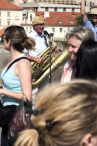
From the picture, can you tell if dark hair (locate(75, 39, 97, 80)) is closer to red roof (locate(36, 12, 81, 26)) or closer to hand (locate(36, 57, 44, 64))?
hand (locate(36, 57, 44, 64))

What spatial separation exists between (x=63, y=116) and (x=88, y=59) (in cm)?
122

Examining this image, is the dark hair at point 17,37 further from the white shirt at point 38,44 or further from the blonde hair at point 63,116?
the white shirt at point 38,44

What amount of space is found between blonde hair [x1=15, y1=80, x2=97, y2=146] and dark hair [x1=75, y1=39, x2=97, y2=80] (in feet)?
3.52

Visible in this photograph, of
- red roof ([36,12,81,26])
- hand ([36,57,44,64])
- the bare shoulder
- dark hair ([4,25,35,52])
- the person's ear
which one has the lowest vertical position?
red roof ([36,12,81,26])

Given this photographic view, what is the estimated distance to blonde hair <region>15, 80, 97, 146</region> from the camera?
65.9 inches

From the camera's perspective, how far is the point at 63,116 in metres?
1.67

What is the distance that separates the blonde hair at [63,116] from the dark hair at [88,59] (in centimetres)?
107

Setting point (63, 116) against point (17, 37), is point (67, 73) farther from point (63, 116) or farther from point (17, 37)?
point (63, 116)

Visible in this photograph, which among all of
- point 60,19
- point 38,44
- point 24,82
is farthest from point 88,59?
point 60,19

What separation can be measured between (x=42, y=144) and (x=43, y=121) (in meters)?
0.10

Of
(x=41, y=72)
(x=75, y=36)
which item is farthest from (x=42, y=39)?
(x=75, y=36)

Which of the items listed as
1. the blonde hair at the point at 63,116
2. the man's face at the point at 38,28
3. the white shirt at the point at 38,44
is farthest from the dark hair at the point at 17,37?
the man's face at the point at 38,28

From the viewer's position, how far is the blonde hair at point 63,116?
1674 millimetres

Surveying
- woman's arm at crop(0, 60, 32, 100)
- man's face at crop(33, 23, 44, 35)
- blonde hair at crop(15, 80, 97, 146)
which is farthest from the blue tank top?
man's face at crop(33, 23, 44, 35)
